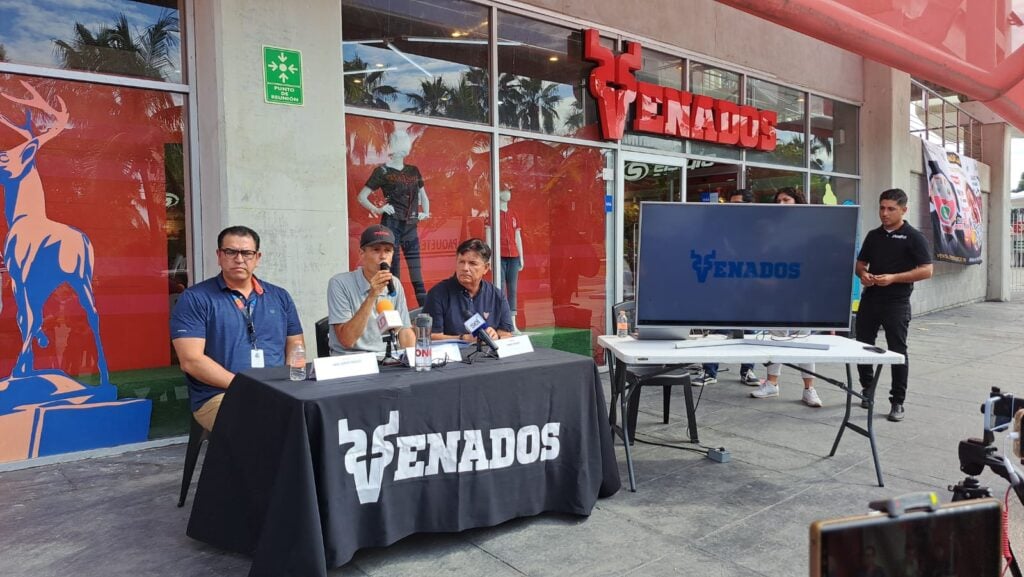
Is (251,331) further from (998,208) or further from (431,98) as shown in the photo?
(998,208)

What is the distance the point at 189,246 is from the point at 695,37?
20.3ft

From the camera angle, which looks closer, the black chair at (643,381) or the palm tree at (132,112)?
the black chair at (643,381)

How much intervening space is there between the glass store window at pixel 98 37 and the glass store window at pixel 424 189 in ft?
4.62

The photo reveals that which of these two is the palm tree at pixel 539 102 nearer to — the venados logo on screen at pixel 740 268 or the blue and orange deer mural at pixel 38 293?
the venados logo on screen at pixel 740 268

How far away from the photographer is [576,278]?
739 cm

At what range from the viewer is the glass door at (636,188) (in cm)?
743

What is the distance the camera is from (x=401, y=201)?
5938 millimetres

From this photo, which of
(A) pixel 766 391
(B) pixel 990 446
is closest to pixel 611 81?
(A) pixel 766 391

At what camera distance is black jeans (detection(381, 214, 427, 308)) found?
5911 mm

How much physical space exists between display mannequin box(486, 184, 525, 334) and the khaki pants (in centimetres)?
382

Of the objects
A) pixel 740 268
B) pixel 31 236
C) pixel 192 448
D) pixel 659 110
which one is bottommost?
pixel 192 448

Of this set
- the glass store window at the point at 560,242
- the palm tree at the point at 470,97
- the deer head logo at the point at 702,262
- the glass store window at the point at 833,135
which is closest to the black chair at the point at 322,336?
the deer head logo at the point at 702,262

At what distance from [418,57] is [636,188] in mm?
3020

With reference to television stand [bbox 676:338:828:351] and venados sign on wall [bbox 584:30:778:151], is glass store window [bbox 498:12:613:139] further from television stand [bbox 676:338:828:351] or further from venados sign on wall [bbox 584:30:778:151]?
television stand [bbox 676:338:828:351]
